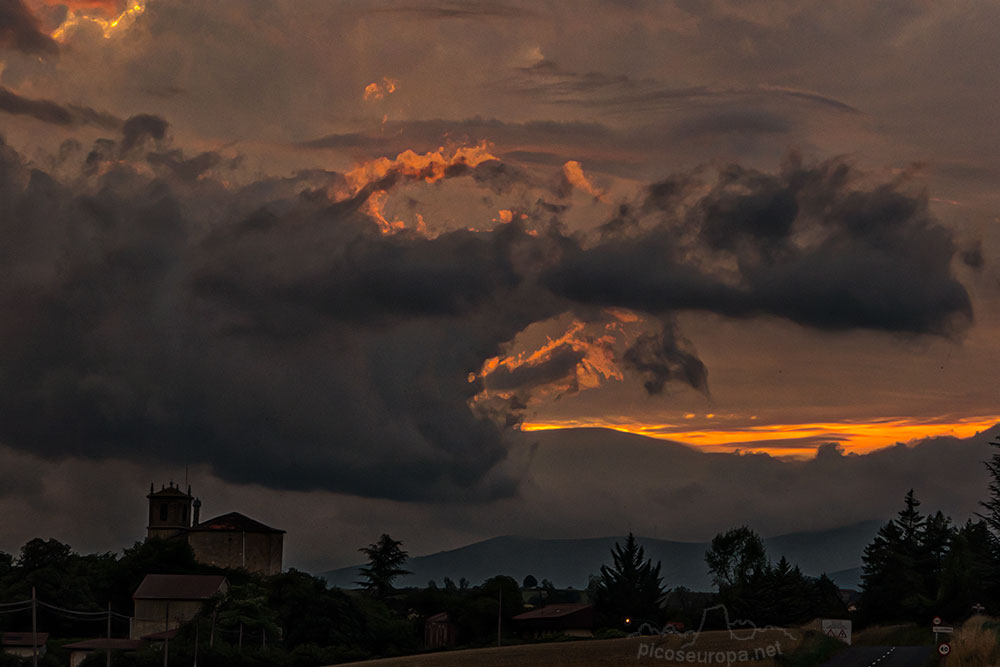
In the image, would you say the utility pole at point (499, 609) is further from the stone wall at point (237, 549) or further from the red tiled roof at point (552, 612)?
the stone wall at point (237, 549)

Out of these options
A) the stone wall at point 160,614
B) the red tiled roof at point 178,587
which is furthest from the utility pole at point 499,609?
the stone wall at point 160,614

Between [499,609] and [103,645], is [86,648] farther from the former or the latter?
[499,609]

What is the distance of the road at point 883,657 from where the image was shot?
64188mm

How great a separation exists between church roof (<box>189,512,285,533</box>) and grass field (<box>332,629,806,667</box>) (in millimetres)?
98154

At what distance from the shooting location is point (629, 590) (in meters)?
162

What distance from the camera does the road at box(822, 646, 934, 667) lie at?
64188 millimetres

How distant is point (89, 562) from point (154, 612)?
3850cm

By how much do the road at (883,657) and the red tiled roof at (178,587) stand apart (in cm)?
9627

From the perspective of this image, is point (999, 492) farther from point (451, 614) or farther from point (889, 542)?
point (451, 614)

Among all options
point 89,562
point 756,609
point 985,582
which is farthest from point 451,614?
point 985,582

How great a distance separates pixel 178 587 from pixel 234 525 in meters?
39.6

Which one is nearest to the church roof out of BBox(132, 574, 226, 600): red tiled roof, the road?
BBox(132, 574, 226, 600): red tiled roof

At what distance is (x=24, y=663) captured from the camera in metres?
122

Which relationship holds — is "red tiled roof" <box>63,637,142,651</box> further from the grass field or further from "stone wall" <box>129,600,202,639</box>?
the grass field
